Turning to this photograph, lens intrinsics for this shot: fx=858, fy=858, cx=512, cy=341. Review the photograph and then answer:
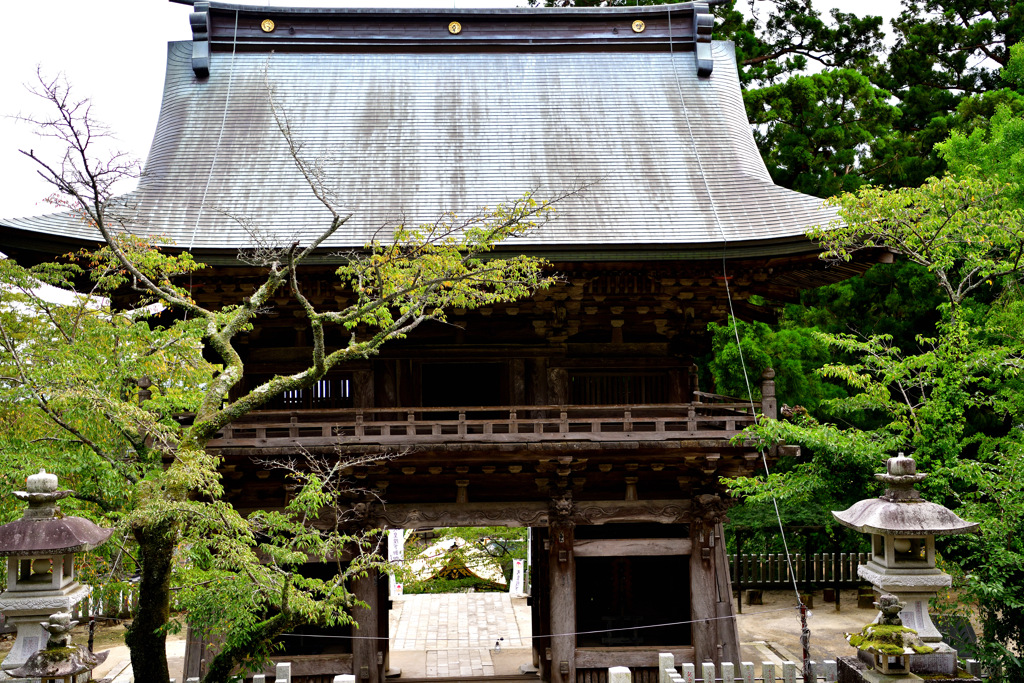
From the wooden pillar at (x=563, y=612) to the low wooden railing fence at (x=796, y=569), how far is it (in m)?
8.27

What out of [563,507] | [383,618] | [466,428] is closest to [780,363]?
[563,507]

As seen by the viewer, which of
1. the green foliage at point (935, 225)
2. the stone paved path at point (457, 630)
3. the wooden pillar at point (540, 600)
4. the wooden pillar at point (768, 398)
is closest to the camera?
the green foliage at point (935, 225)

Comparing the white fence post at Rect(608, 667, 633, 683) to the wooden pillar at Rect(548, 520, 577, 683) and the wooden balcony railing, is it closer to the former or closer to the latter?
the wooden pillar at Rect(548, 520, 577, 683)

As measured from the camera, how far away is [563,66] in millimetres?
15773

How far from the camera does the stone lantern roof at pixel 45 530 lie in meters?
8.06

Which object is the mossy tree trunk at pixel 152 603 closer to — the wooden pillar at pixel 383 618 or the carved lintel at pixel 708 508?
the wooden pillar at pixel 383 618

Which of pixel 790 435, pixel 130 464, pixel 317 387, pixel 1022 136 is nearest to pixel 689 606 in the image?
pixel 790 435

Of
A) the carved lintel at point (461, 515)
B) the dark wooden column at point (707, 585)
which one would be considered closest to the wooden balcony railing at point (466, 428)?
the carved lintel at point (461, 515)

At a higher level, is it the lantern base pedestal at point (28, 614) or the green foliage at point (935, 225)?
the green foliage at point (935, 225)

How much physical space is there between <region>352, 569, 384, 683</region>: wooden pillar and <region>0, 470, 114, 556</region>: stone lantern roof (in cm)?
411

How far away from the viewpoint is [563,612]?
12016mm

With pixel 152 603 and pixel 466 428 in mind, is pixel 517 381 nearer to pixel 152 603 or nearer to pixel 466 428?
pixel 466 428

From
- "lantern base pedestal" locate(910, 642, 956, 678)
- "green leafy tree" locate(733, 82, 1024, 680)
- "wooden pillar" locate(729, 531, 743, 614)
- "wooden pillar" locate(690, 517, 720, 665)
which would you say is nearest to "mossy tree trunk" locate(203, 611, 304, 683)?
"green leafy tree" locate(733, 82, 1024, 680)

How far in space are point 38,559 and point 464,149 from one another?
8.38 meters
